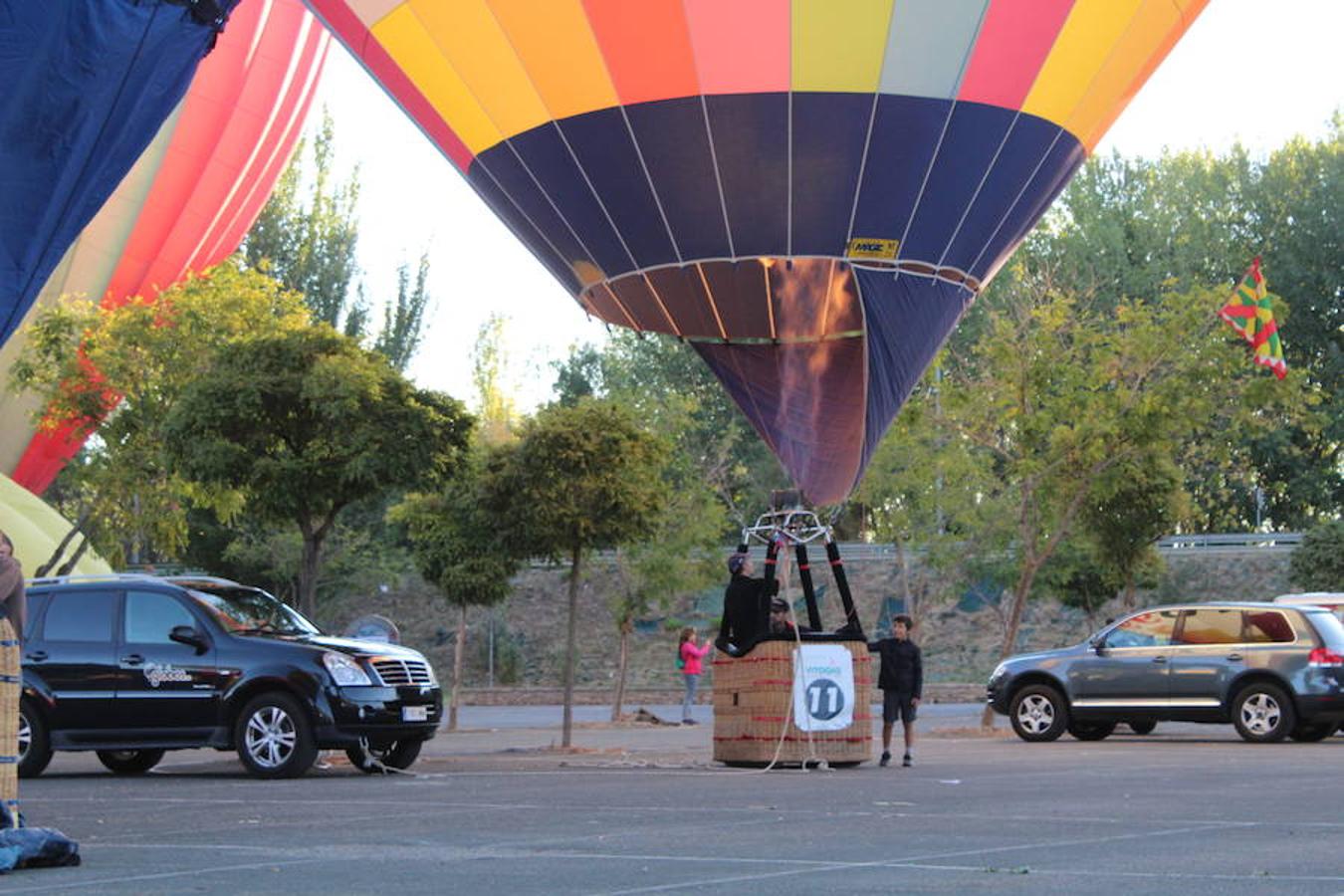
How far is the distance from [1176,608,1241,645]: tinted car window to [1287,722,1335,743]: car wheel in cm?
123

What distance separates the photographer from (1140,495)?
32.3 metres

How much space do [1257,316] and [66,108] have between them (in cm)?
2380

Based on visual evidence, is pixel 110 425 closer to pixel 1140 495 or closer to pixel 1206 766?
pixel 1140 495

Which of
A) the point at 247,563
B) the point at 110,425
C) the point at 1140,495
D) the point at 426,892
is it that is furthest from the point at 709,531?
the point at 426,892

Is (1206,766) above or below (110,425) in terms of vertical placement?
below

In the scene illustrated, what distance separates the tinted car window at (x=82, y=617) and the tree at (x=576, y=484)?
6.15m

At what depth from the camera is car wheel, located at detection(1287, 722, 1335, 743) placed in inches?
894

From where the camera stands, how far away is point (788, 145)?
746 inches

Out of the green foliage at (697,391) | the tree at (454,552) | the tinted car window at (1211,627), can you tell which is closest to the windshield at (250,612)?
the tree at (454,552)

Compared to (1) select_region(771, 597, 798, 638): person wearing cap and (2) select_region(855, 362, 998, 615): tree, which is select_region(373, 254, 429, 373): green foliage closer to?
(2) select_region(855, 362, 998, 615): tree

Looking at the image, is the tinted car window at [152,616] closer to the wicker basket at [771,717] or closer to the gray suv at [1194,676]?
the wicker basket at [771,717]

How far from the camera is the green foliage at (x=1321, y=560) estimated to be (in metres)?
42.8

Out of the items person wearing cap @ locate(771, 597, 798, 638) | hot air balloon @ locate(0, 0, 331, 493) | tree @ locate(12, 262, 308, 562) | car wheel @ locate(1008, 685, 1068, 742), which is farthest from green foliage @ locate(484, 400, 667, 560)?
hot air balloon @ locate(0, 0, 331, 493)

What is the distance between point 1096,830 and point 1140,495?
22054mm
